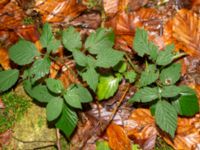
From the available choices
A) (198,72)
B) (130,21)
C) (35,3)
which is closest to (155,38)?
(130,21)

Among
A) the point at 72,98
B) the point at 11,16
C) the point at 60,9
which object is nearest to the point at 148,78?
the point at 72,98

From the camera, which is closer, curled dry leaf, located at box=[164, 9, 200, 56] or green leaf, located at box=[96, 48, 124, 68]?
green leaf, located at box=[96, 48, 124, 68]

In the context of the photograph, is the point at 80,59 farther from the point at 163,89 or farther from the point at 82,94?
the point at 163,89

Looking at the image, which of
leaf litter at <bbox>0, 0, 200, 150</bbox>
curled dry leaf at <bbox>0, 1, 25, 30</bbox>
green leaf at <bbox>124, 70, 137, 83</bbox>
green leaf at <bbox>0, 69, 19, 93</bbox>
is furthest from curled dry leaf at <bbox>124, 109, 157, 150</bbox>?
curled dry leaf at <bbox>0, 1, 25, 30</bbox>

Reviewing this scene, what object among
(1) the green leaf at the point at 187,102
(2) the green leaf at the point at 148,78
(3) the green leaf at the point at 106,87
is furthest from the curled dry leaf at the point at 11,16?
(1) the green leaf at the point at 187,102

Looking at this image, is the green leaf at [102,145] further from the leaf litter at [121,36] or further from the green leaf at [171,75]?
the green leaf at [171,75]

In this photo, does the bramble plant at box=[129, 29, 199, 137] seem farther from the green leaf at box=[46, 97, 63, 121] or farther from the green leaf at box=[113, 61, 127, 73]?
the green leaf at box=[46, 97, 63, 121]
